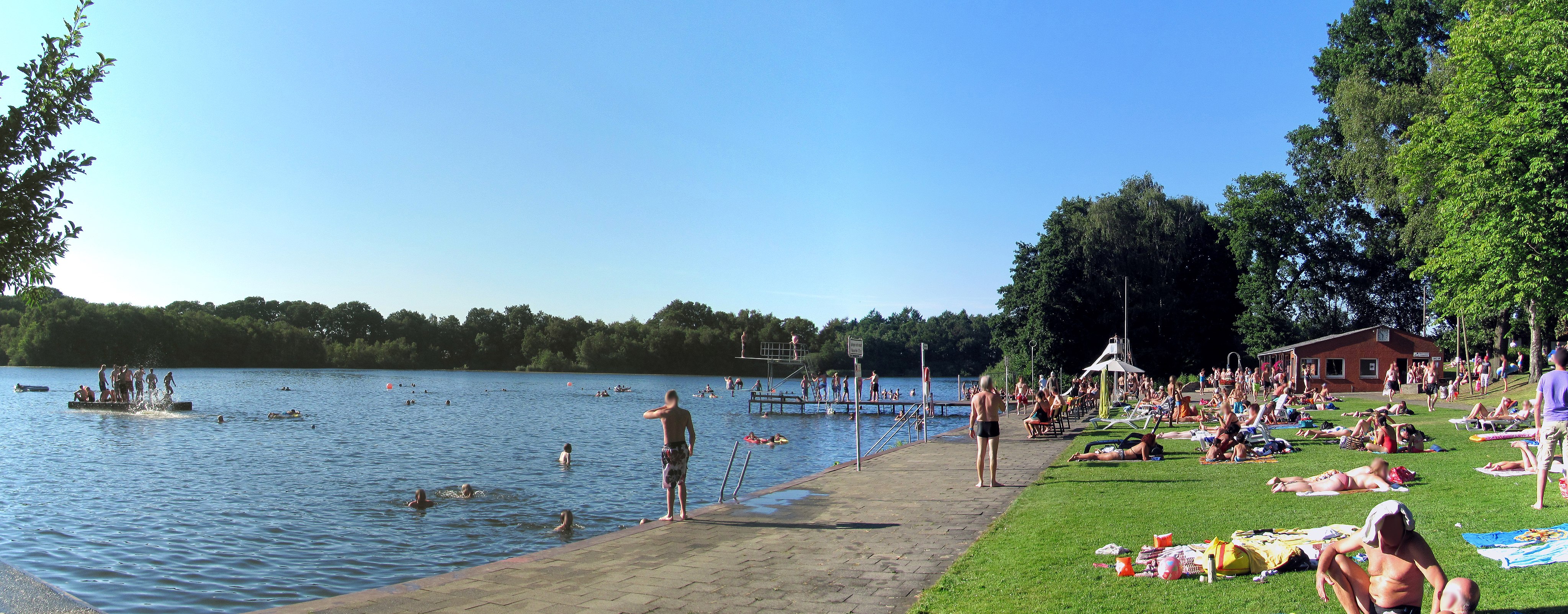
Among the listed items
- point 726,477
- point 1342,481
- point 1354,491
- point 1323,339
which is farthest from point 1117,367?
point 1323,339

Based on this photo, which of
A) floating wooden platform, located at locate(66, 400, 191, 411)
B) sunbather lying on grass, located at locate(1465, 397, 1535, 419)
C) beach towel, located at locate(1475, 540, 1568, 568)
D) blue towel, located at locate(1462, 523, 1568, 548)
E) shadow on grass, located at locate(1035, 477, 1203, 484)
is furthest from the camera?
floating wooden platform, located at locate(66, 400, 191, 411)

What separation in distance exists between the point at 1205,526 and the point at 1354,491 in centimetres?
267

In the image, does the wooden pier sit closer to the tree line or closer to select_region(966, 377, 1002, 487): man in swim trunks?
the tree line

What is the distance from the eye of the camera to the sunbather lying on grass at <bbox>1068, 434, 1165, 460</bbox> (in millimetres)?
14438

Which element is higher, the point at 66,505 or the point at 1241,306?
the point at 1241,306

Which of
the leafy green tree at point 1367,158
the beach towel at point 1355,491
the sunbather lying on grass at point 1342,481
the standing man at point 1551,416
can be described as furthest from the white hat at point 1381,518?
the leafy green tree at point 1367,158

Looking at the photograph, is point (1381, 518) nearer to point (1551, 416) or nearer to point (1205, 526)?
point (1205, 526)

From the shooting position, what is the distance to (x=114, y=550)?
1173 centimetres

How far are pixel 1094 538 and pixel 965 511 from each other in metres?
2.58

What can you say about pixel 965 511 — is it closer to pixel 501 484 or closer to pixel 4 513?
pixel 501 484

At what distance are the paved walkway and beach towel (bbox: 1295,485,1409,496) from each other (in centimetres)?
325

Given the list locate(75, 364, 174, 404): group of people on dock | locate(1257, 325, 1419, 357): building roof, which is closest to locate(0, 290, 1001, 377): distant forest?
locate(1257, 325, 1419, 357): building roof

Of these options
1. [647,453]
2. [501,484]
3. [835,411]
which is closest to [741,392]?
[835,411]

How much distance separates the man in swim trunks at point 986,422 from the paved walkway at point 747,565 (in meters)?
0.33
